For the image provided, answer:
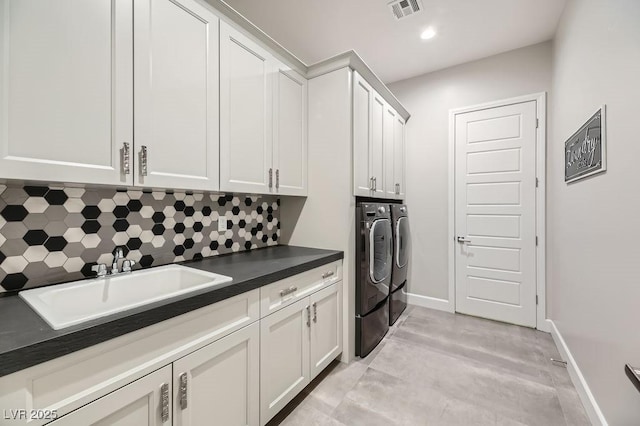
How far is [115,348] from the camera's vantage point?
84 centimetres

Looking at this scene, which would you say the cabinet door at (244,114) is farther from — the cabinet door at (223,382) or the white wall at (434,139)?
the white wall at (434,139)

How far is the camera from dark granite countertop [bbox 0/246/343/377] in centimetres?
68

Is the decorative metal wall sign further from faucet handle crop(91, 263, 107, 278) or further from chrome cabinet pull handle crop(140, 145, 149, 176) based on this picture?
faucet handle crop(91, 263, 107, 278)

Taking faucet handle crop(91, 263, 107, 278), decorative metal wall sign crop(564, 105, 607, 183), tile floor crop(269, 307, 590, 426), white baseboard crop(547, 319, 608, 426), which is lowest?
tile floor crop(269, 307, 590, 426)

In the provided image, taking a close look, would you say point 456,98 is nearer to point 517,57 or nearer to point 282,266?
point 517,57

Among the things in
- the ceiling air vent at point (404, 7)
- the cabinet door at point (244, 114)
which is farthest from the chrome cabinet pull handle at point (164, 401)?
the ceiling air vent at point (404, 7)

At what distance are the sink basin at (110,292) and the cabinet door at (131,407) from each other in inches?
10.0

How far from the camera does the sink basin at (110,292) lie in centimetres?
92

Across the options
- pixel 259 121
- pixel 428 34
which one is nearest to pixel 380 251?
pixel 259 121

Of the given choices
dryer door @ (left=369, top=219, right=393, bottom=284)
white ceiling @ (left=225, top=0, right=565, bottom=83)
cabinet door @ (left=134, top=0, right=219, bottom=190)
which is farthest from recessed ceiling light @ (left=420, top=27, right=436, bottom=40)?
cabinet door @ (left=134, top=0, right=219, bottom=190)

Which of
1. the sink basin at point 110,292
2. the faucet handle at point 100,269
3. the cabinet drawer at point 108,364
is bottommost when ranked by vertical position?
the cabinet drawer at point 108,364

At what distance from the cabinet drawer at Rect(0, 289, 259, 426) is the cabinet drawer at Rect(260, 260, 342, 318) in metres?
0.27

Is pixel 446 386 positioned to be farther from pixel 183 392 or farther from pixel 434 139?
pixel 434 139

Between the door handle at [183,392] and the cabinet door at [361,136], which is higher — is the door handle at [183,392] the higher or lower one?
the lower one
